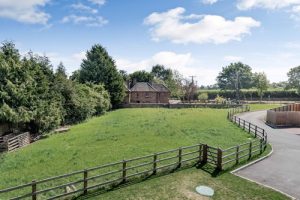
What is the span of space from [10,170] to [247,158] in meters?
15.4

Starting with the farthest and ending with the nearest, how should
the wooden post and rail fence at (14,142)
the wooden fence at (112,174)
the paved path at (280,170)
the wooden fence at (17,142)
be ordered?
the wooden fence at (17,142) → the wooden post and rail fence at (14,142) → the paved path at (280,170) → the wooden fence at (112,174)

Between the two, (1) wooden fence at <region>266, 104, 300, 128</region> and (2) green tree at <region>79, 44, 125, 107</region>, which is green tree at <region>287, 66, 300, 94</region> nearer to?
(2) green tree at <region>79, 44, 125, 107</region>

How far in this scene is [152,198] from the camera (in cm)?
1246

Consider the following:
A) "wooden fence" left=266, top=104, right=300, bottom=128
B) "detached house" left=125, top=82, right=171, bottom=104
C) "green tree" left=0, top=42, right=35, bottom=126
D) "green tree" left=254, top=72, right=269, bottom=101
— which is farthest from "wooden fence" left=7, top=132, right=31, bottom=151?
"green tree" left=254, top=72, right=269, bottom=101

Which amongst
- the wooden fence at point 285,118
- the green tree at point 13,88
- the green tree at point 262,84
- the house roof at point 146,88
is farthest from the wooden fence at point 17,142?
the green tree at point 262,84

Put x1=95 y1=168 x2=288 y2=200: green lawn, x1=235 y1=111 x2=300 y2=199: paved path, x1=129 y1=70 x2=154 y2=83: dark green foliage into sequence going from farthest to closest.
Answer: x1=129 y1=70 x2=154 y2=83: dark green foliage < x1=235 y1=111 x2=300 y2=199: paved path < x1=95 y1=168 x2=288 y2=200: green lawn

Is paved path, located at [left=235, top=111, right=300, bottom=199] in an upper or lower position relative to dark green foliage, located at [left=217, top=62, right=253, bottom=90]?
lower

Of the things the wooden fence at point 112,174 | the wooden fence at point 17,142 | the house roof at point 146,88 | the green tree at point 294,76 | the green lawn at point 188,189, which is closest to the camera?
the wooden fence at point 112,174

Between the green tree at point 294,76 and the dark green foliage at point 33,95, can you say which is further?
the green tree at point 294,76

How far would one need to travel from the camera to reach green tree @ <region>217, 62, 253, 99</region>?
463 ft

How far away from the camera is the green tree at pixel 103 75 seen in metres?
62.3

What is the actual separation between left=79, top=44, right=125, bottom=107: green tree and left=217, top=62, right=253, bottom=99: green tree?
294ft

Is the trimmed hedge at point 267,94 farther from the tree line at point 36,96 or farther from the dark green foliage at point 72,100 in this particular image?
the dark green foliage at point 72,100

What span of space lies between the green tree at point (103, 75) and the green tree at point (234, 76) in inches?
3523
